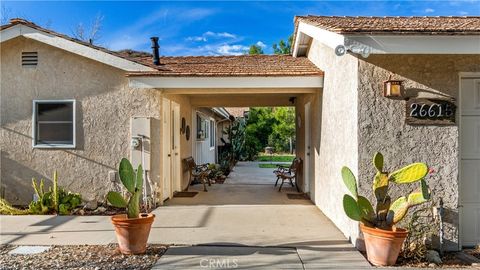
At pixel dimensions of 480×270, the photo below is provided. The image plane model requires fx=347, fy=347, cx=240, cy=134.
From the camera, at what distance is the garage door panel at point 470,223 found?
19.3 feet

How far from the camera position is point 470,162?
5.86 meters

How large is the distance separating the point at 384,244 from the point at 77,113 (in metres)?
7.45

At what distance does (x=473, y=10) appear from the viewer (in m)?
11.2

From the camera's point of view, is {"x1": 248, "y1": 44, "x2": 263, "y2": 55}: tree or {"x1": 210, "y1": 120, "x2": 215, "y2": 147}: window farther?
{"x1": 248, "y1": 44, "x2": 263, "y2": 55}: tree

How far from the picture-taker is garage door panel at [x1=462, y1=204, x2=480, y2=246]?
589 cm

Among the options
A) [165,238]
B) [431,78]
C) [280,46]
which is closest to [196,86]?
[165,238]

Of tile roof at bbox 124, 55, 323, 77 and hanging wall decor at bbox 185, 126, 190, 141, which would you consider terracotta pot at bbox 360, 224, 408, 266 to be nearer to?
tile roof at bbox 124, 55, 323, 77

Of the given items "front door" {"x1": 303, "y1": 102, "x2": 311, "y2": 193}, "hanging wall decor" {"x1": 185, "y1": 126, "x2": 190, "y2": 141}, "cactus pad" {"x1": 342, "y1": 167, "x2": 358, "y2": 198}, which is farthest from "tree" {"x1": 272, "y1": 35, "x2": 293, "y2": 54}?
"cactus pad" {"x1": 342, "y1": 167, "x2": 358, "y2": 198}

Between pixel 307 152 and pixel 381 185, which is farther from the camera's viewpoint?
pixel 307 152

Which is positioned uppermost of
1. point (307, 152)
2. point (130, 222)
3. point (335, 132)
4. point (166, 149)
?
point (335, 132)

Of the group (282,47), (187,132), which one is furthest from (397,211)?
(282,47)

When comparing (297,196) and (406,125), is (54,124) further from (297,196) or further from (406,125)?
(406,125)

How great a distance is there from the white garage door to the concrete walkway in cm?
210

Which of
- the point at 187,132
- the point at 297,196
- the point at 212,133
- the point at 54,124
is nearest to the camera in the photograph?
the point at 54,124
